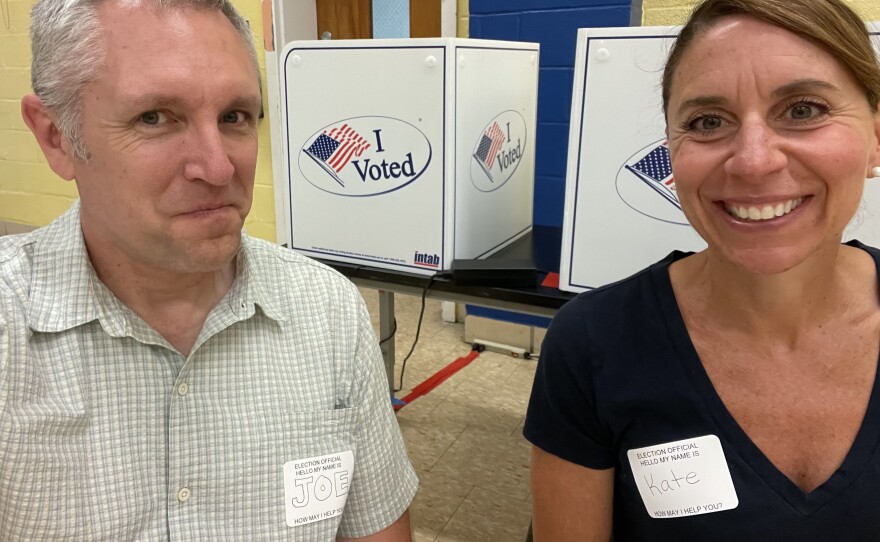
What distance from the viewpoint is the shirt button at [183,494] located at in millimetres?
797

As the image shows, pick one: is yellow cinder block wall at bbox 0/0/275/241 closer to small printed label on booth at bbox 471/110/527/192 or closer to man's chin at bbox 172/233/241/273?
small printed label on booth at bbox 471/110/527/192

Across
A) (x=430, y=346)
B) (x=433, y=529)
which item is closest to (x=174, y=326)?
(x=433, y=529)

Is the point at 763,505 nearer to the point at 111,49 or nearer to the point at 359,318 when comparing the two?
the point at 359,318

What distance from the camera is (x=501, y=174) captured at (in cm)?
158

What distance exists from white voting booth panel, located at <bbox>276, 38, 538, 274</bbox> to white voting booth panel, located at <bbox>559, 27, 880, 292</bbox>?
25cm

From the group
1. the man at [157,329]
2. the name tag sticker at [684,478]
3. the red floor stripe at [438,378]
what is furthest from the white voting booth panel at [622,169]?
the red floor stripe at [438,378]

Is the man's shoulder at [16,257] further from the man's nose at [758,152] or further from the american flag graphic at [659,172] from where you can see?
the american flag graphic at [659,172]

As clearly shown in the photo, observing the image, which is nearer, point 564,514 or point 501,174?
point 564,514

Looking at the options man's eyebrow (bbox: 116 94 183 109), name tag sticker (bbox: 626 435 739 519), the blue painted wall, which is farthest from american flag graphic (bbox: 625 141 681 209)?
the blue painted wall

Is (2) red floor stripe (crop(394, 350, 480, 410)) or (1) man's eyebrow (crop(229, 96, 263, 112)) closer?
(1) man's eyebrow (crop(229, 96, 263, 112))

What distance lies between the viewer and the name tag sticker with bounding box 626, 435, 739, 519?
823 mm

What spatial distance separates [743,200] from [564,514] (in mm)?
514

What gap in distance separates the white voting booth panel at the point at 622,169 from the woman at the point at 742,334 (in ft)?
0.84

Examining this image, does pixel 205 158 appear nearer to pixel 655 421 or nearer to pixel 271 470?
pixel 271 470
